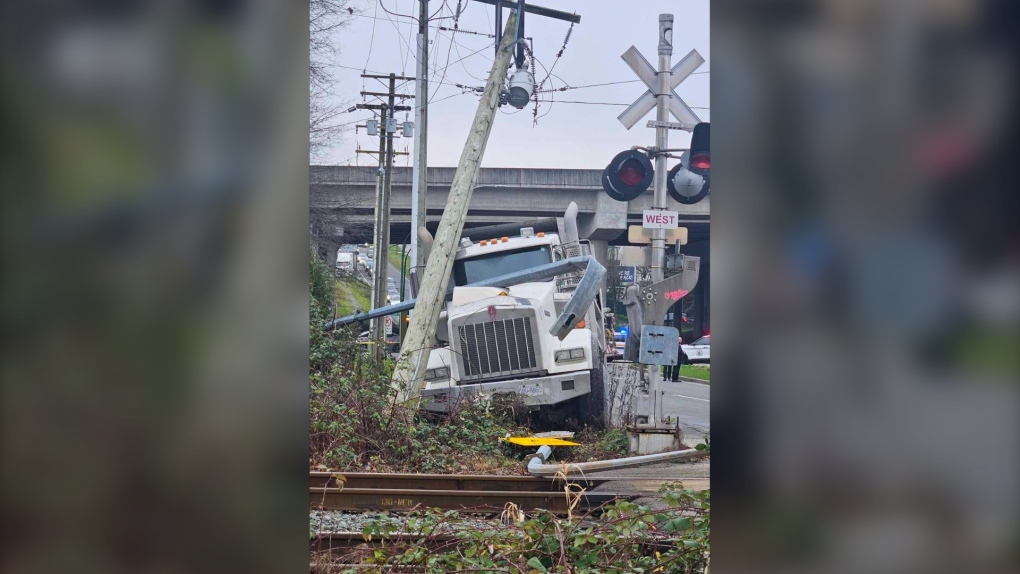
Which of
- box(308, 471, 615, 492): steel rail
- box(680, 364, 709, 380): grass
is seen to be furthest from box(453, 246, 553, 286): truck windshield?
box(680, 364, 709, 380): grass

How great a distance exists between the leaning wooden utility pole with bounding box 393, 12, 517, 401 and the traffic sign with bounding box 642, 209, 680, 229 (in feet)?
8.48

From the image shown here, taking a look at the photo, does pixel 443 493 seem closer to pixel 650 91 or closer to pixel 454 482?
pixel 454 482

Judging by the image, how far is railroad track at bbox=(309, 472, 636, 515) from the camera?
667 centimetres

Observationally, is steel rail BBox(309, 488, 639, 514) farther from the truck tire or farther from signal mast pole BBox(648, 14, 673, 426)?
the truck tire

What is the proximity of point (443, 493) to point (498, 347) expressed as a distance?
4.85 m

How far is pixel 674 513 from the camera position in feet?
13.4

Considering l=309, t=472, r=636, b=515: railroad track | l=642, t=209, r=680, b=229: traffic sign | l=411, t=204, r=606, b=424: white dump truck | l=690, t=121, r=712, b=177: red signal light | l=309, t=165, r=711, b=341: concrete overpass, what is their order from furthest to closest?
l=309, t=165, r=711, b=341: concrete overpass → l=411, t=204, r=606, b=424: white dump truck → l=642, t=209, r=680, b=229: traffic sign → l=690, t=121, r=712, b=177: red signal light → l=309, t=472, r=636, b=515: railroad track

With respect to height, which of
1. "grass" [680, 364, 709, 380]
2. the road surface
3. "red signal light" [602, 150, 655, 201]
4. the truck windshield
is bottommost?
"grass" [680, 364, 709, 380]

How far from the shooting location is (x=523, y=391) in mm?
11602

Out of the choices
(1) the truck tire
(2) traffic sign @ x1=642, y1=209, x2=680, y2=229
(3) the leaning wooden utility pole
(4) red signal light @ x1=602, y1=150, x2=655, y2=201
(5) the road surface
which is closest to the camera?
(4) red signal light @ x1=602, y1=150, x2=655, y2=201

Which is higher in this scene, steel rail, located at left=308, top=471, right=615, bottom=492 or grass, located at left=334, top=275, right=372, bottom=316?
grass, located at left=334, top=275, right=372, bottom=316

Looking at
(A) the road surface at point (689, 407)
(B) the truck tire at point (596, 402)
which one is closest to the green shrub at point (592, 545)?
(A) the road surface at point (689, 407)
